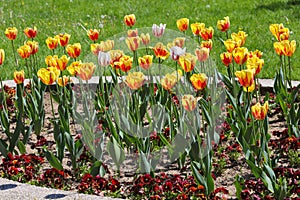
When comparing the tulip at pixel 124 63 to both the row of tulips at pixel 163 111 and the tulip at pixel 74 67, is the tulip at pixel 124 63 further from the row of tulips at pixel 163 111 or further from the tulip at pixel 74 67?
the tulip at pixel 74 67

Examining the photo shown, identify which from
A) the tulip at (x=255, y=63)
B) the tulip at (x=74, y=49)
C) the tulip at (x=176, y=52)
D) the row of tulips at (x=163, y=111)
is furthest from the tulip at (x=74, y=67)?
the tulip at (x=255, y=63)

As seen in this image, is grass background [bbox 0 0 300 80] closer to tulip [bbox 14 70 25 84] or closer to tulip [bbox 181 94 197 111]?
tulip [bbox 14 70 25 84]

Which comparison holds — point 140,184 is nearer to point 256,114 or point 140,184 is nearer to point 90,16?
point 256,114

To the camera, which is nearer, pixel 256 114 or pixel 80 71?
pixel 256 114

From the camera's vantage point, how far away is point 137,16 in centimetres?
957

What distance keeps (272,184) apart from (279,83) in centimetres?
148

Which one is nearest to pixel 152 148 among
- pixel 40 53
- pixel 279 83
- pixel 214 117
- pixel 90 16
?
pixel 214 117

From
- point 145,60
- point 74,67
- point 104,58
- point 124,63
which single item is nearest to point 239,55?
point 145,60

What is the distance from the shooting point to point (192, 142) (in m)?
3.93

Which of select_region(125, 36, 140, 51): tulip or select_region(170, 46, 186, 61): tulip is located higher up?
select_region(125, 36, 140, 51): tulip

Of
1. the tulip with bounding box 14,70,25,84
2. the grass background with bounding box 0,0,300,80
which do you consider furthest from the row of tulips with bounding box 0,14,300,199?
the grass background with bounding box 0,0,300,80

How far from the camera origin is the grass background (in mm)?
8277

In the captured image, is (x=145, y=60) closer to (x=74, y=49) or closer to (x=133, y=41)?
(x=133, y=41)

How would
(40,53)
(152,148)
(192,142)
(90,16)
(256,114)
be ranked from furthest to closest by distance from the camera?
(90,16) → (40,53) → (152,148) → (192,142) → (256,114)
